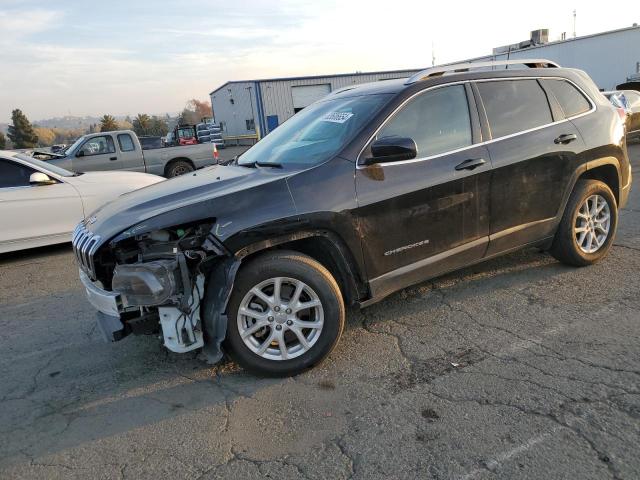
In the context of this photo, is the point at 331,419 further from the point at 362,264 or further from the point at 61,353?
the point at 61,353

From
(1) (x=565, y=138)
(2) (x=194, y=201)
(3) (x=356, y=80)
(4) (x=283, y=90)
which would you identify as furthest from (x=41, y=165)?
(3) (x=356, y=80)

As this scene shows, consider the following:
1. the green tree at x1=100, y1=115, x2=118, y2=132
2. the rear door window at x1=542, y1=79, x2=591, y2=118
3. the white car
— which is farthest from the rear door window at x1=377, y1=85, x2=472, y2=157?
the green tree at x1=100, y1=115, x2=118, y2=132

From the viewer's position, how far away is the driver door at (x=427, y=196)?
11.7 feet

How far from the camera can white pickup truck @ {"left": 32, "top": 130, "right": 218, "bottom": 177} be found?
12.4 meters

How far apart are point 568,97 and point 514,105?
0.76 meters

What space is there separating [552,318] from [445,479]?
2.04 metres

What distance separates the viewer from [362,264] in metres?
3.53

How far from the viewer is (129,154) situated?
515 inches

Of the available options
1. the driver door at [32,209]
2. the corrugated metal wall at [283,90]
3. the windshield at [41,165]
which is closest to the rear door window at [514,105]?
the driver door at [32,209]

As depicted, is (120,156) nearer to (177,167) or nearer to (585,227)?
(177,167)

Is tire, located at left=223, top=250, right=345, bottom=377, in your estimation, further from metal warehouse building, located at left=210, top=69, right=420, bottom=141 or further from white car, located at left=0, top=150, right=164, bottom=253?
metal warehouse building, located at left=210, top=69, right=420, bottom=141

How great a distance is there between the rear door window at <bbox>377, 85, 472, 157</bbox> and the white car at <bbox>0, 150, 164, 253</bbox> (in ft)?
15.7

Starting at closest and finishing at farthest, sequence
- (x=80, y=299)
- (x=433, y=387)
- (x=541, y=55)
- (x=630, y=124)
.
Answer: (x=433, y=387), (x=80, y=299), (x=630, y=124), (x=541, y=55)

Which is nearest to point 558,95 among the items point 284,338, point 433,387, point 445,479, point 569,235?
point 569,235
